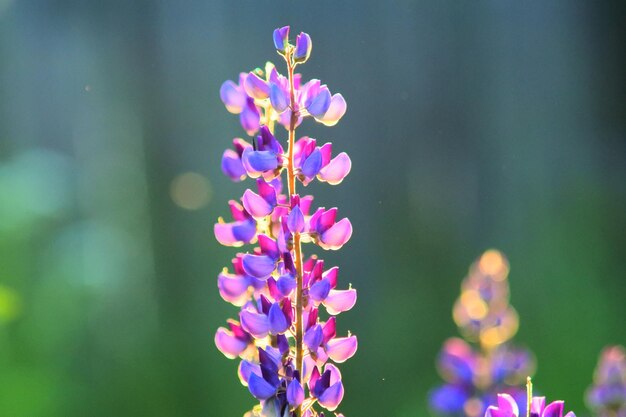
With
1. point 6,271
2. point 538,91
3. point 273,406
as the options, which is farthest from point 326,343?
point 538,91

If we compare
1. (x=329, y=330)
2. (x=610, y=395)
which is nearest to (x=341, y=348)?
(x=329, y=330)

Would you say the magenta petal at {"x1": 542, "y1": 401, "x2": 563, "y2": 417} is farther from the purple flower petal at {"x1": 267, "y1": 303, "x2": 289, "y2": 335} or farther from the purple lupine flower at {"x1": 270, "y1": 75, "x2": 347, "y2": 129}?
the purple lupine flower at {"x1": 270, "y1": 75, "x2": 347, "y2": 129}

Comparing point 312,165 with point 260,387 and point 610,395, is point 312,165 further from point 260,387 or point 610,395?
point 610,395

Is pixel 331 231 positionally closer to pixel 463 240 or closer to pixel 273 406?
pixel 273 406

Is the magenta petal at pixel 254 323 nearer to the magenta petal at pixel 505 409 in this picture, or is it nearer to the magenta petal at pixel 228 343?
the magenta petal at pixel 228 343

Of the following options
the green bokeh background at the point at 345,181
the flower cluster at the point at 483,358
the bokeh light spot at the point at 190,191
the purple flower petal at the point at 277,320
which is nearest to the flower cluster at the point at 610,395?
the flower cluster at the point at 483,358

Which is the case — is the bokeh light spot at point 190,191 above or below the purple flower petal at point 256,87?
below
